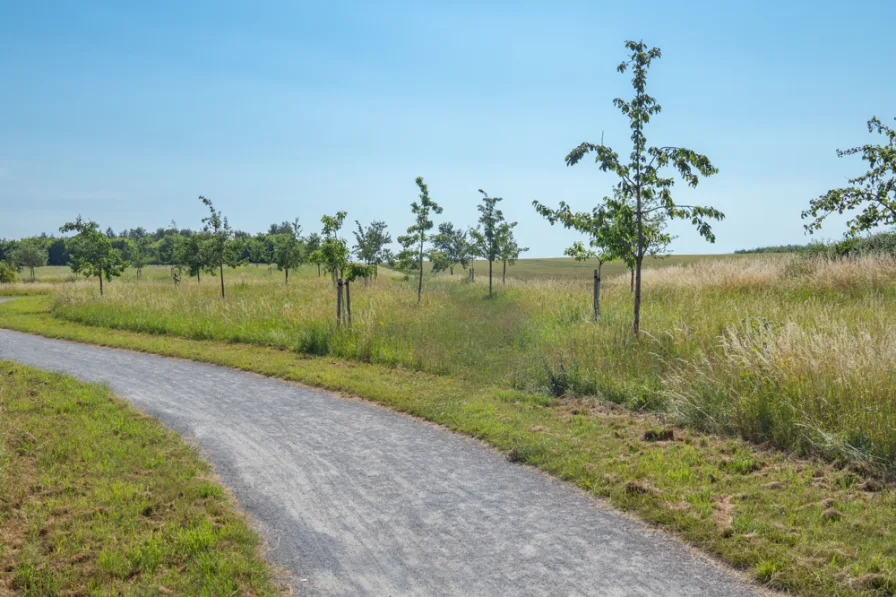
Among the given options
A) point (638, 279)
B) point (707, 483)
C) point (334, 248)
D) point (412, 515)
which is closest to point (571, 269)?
point (334, 248)

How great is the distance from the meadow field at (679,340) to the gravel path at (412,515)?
2.93 meters

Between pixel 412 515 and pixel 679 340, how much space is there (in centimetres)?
665

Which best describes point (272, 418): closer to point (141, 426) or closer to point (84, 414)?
point (141, 426)

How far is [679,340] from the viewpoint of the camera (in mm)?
10781

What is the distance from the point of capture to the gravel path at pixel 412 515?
4695 mm

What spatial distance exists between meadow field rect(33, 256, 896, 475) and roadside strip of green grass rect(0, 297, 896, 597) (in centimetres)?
52

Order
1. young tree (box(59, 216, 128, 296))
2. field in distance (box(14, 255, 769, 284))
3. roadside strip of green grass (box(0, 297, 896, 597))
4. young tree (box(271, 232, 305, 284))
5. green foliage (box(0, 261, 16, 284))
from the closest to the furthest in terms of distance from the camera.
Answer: roadside strip of green grass (box(0, 297, 896, 597))
young tree (box(59, 216, 128, 296))
young tree (box(271, 232, 305, 284))
green foliage (box(0, 261, 16, 284))
field in distance (box(14, 255, 769, 284))

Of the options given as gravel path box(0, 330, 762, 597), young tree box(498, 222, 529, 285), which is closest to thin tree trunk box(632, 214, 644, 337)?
gravel path box(0, 330, 762, 597)

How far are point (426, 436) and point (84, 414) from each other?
5.01 metres

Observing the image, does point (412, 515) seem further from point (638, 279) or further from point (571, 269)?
point (571, 269)

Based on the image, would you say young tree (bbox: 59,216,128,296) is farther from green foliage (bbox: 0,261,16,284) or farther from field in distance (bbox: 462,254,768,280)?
field in distance (bbox: 462,254,768,280)

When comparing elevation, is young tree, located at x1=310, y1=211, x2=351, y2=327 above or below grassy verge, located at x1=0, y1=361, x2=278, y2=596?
above

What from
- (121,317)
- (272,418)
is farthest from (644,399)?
(121,317)

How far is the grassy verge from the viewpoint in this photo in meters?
4.74
